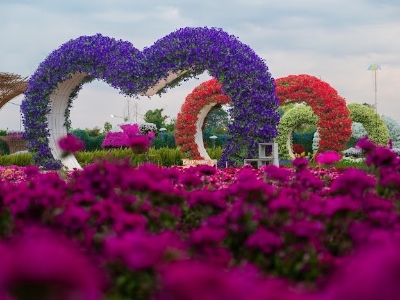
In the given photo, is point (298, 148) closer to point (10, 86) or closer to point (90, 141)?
point (90, 141)

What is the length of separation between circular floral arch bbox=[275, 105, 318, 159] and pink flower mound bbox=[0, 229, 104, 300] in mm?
24166

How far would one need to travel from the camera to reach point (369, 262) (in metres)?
1.03

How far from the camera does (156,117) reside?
53.4 meters

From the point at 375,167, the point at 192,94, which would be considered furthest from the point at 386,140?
the point at 375,167

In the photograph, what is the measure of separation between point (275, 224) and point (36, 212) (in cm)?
102

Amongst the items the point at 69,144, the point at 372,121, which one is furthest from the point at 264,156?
the point at 372,121

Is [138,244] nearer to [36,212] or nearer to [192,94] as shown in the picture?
[36,212]

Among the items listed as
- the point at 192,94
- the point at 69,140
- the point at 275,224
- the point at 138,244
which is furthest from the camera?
the point at 192,94

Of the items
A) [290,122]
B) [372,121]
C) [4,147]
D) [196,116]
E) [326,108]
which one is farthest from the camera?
[4,147]

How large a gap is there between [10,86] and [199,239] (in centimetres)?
3316

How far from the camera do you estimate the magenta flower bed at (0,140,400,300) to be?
101cm

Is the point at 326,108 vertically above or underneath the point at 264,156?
above

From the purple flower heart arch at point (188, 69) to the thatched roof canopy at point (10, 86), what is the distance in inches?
744

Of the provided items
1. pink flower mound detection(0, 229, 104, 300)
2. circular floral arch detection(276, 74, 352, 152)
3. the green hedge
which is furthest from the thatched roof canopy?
pink flower mound detection(0, 229, 104, 300)
